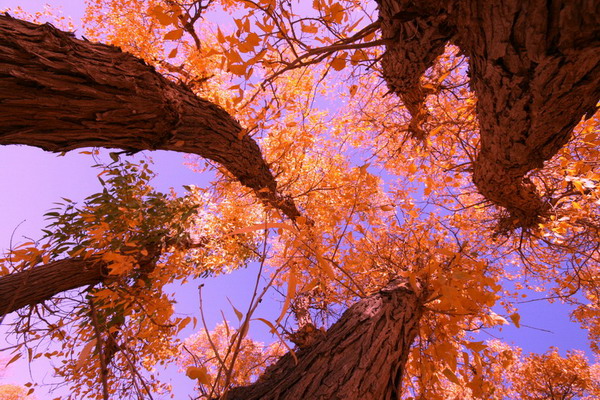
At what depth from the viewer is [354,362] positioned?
1185 mm

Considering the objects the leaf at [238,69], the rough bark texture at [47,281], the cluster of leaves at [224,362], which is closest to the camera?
the cluster of leaves at [224,362]

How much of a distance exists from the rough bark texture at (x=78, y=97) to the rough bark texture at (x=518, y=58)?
1.47m

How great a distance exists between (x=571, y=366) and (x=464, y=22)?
5.93 meters

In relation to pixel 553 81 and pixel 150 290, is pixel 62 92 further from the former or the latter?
pixel 150 290

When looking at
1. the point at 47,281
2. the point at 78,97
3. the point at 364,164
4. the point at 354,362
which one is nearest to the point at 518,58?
the point at 364,164

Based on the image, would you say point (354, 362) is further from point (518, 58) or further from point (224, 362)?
point (518, 58)

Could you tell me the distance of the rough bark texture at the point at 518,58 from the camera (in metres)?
Result: 0.72

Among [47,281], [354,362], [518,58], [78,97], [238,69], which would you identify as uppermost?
[518,58]

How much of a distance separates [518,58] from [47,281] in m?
4.22

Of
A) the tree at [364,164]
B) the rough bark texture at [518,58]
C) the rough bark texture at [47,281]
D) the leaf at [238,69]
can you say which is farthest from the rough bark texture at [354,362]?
the rough bark texture at [47,281]

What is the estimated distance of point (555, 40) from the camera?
749mm

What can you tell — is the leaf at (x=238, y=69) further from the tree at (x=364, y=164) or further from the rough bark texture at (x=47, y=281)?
the rough bark texture at (x=47, y=281)

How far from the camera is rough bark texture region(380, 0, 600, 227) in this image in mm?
721

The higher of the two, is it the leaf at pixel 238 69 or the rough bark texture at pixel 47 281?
the leaf at pixel 238 69
